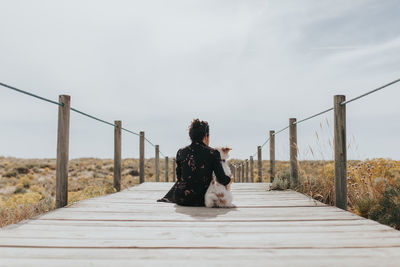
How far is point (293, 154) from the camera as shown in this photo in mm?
4473

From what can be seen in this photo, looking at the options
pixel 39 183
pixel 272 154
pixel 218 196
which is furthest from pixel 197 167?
pixel 39 183

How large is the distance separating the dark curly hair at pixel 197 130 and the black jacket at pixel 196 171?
0.05 m

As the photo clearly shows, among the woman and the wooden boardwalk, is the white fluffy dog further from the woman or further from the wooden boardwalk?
the wooden boardwalk

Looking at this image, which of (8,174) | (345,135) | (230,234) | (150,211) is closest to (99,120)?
(150,211)

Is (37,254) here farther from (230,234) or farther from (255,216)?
(255,216)

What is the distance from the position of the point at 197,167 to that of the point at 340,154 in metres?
1.40

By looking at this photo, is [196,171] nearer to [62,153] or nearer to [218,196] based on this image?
[218,196]

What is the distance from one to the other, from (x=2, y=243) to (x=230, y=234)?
1.30 m

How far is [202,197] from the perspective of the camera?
9.61 feet

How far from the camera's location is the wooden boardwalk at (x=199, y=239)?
1422mm

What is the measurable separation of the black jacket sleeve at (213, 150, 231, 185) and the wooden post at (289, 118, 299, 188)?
182cm

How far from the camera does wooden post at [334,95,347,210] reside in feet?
9.40

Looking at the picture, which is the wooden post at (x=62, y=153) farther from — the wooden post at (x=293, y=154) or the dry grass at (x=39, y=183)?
the wooden post at (x=293, y=154)

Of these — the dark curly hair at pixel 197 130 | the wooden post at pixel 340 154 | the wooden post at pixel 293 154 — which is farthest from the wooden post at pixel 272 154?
the dark curly hair at pixel 197 130
